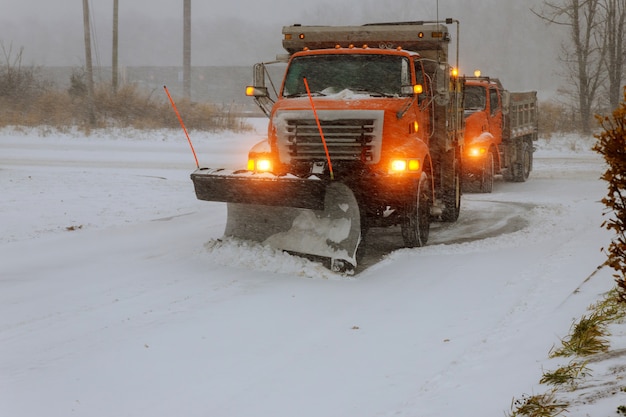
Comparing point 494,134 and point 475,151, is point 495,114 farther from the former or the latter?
point 475,151

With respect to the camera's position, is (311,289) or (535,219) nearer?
(311,289)

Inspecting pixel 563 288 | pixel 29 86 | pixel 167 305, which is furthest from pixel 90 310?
pixel 29 86

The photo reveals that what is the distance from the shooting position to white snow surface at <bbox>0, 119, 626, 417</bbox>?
5.06 m

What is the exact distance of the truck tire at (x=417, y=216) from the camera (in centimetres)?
1005

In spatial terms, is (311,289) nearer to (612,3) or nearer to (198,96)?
(612,3)

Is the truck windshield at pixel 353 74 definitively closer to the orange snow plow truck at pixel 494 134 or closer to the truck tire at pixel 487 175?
the orange snow plow truck at pixel 494 134

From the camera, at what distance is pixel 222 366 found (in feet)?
18.9

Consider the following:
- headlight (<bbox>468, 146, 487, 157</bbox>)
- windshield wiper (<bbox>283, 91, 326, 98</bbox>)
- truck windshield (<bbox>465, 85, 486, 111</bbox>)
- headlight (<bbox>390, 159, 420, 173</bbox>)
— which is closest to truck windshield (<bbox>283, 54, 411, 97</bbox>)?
windshield wiper (<bbox>283, 91, 326, 98</bbox>)

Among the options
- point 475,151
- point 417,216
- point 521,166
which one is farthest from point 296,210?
point 521,166

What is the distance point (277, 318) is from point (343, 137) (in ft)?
10.5

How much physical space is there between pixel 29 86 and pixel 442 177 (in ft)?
102

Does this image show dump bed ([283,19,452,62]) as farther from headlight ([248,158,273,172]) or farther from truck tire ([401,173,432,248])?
headlight ([248,158,273,172])

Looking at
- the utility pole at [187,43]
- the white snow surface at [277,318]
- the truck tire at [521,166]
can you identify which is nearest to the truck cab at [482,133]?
the truck tire at [521,166]

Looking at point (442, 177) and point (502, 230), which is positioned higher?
point (442, 177)
